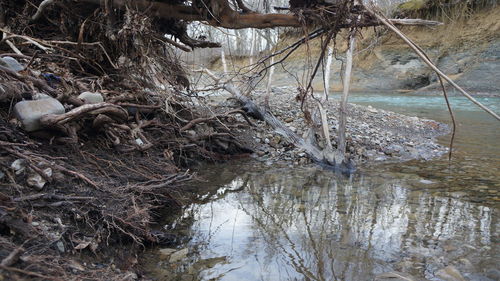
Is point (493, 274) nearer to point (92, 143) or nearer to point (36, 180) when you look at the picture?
point (36, 180)

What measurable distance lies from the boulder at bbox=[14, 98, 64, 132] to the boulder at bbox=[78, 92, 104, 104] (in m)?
0.66

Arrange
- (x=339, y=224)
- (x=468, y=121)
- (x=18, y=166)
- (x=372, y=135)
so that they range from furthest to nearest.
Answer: (x=468, y=121)
(x=372, y=135)
(x=339, y=224)
(x=18, y=166)

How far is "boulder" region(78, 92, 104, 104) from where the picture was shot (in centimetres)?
432

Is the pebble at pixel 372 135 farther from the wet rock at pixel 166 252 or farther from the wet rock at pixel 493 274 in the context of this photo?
the wet rock at pixel 493 274

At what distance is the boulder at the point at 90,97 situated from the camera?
170 inches

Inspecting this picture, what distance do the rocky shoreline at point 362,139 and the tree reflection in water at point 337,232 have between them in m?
1.52

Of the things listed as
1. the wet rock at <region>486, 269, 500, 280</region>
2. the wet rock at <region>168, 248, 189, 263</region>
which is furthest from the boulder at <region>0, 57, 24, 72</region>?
the wet rock at <region>486, 269, 500, 280</region>

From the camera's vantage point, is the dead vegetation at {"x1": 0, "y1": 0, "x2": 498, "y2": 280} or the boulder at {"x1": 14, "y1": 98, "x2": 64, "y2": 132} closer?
the dead vegetation at {"x1": 0, "y1": 0, "x2": 498, "y2": 280}

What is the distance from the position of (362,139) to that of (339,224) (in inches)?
152

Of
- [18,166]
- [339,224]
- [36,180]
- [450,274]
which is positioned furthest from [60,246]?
[450,274]

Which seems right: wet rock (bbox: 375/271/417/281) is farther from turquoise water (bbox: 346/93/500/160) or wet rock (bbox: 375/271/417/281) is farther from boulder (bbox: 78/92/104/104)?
turquoise water (bbox: 346/93/500/160)

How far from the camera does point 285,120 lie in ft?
25.4

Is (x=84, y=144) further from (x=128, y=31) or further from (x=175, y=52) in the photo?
(x=175, y=52)

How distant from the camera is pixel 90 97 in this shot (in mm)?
4395
